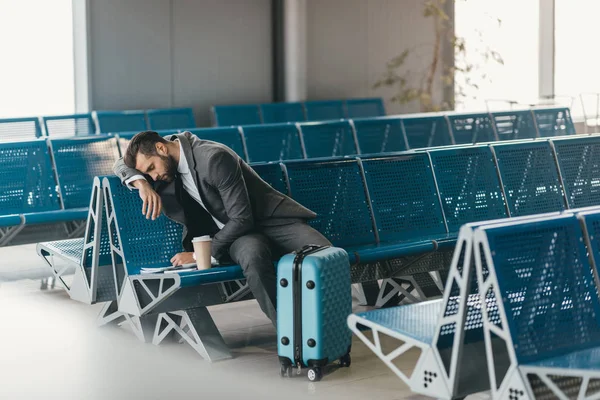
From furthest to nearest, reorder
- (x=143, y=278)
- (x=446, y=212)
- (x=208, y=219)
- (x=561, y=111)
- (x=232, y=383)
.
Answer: (x=561, y=111), (x=446, y=212), (x=208, y=219), (x=143, y=278), (x=232, y=383)

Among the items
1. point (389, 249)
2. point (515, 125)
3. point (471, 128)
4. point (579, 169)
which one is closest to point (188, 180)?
point (389, 249)

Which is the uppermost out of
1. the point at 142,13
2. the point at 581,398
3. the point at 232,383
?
the point at 142,13

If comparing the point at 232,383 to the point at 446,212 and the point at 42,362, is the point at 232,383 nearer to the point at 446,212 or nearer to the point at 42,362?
the point at 42,362

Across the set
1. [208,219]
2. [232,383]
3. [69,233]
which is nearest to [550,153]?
[208,219]

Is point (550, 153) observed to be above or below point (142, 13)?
below

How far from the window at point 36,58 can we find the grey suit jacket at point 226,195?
6.76m

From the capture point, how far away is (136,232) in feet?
17.1

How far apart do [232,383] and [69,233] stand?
2872 mm

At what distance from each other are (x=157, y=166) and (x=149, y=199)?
0.18m

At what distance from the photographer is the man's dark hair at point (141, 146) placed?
→ 5129 mm

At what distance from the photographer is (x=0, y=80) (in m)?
11.5

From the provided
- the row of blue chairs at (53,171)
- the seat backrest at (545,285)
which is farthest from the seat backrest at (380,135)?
the seat backrest at (545,285)

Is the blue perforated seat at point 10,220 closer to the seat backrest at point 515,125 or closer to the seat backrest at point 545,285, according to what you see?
the seat backrest at point 545,285

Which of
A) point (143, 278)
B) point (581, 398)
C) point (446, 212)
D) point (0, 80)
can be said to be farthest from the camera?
point (0, 80)
